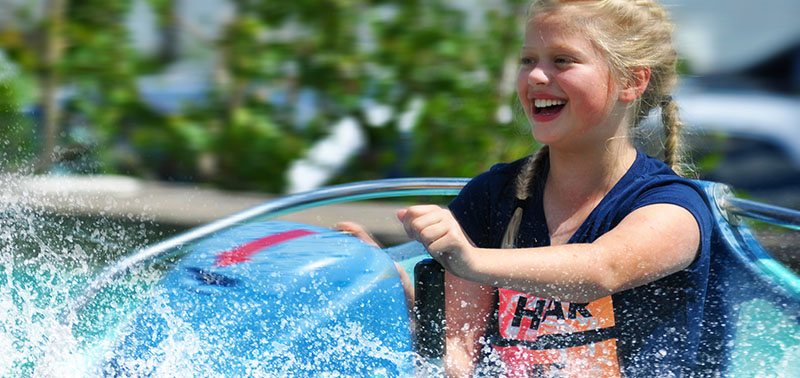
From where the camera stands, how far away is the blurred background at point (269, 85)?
8.38ft

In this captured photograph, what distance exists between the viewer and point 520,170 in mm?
1151

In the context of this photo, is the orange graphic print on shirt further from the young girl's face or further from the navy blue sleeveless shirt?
the young girl's face

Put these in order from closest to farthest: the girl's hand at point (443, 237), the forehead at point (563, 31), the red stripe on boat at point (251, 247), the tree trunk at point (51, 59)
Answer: the girl's hand at point (443, 237) → the forehead at point (563, 31) → the red stripe on boat at point (251, 247) → the tree trunk at point (51, 59)

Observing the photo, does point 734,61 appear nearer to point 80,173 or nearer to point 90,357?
point 80,173

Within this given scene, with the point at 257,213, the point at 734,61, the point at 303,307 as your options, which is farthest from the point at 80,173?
the point at 734,61

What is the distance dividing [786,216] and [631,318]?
1.24ft

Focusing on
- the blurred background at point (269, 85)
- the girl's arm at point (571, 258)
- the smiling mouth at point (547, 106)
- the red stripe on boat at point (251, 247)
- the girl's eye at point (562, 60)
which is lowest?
the blurred background at point (269, 85)

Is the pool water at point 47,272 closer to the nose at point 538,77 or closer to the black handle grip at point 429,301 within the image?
the black handle grip at point 429,301

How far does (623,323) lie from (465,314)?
7.4 inches

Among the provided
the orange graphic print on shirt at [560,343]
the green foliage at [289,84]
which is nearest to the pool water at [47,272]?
the orange graphic print on shirt at [560,343]

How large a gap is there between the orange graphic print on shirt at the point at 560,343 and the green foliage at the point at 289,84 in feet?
5.18

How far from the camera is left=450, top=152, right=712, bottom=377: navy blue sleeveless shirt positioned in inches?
37.2

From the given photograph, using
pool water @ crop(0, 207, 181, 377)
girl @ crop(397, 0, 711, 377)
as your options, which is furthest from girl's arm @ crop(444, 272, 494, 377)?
pool water @ crop(0, 207, 181, 377)

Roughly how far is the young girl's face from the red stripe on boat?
369 mm
